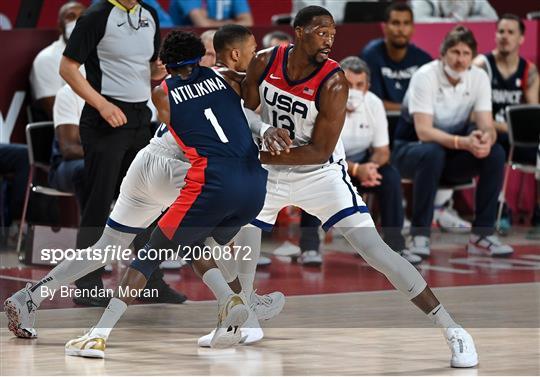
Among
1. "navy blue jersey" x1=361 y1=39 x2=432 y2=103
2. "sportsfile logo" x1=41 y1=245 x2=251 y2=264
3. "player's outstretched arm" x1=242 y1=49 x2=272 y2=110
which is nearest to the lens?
"sportsfile logo" x1=41 y1=245 x2=251 y2=264

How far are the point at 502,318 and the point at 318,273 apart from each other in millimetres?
2194

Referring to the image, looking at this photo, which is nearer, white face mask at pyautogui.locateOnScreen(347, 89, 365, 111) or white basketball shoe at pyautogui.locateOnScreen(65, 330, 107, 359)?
white basketball shoe at pyautogui.locateOnScreen(65, 330, 107, 359)

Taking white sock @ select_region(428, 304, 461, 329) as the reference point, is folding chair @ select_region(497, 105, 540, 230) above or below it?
below

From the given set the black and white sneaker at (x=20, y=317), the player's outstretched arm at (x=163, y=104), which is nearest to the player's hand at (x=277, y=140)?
the player's outstretched arm at (x=163, y=104)

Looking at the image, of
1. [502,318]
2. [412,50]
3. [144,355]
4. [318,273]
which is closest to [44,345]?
[144,355]

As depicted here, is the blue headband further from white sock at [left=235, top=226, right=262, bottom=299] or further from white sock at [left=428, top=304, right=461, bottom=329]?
white sock at [left=428, top=304, right=461, bottom=329]

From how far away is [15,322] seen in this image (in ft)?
21.5

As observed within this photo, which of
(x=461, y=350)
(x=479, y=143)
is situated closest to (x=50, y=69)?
(x=479, y=143)

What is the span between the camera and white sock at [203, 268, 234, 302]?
6297mm

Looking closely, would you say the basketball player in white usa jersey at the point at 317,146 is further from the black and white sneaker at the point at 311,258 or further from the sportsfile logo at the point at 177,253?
the black and white sneaker at the point at 311,258

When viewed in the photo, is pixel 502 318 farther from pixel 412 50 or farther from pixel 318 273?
pixel 412 50

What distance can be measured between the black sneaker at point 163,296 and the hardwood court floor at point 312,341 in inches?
4.4

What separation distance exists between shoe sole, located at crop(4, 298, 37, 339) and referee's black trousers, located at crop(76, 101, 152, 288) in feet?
3.72

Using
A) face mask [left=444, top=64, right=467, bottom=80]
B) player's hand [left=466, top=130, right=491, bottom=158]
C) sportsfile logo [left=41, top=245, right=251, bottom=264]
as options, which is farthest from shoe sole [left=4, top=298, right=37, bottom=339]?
face mask [left=444, top=64, right=467, bottom=80]
